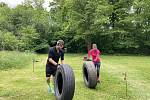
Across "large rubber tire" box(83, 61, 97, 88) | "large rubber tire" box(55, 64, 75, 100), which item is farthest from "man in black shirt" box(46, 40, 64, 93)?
"large rubber tire" box(83, 61, 97, 88)

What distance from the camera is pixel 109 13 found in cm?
3869

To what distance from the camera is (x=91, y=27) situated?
3719cm

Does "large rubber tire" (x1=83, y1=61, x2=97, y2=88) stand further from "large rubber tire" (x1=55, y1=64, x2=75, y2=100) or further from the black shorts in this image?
"large rubber tire" (x1=55, y1=64, x2=75, y2=100)

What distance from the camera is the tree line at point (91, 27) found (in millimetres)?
37156

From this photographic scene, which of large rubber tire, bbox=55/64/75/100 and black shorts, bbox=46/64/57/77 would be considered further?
black shorts, bbox=46/64/57/77

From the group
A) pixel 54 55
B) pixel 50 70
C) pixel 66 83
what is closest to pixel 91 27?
pixel 50 70

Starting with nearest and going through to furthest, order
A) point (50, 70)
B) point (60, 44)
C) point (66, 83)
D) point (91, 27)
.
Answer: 1. point (66, 83)
2. point (60, 44)
3. point (50, 70)
4. point (91, 27)

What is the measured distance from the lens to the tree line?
37156 mm

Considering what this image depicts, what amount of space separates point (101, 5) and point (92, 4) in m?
1.03

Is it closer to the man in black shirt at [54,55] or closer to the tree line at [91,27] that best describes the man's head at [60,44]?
the man in black shirt at [54,55]

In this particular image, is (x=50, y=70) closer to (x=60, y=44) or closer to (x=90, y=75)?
(x=60, y=44)

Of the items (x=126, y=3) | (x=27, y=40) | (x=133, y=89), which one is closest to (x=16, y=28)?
(x=27, y=40)

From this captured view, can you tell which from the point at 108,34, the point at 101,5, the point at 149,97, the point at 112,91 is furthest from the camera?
the point at 108,34

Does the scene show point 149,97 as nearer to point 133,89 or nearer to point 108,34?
point 133,89
